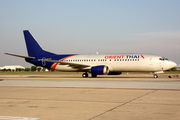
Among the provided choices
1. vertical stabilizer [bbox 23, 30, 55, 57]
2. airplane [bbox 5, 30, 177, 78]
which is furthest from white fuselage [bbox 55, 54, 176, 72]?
vertical stabilizer [bbox 23, 30, 55, 57]

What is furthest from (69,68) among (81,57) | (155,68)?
(155,68)

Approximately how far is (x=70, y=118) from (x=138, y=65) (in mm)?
28558

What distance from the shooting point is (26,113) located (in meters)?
8.10

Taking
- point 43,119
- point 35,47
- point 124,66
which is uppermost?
point 35,47

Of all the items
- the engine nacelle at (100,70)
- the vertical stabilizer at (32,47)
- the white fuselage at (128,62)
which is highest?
the vertical stabilizer at (32,47)

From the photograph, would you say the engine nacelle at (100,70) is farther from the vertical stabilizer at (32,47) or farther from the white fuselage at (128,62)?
the vertical stabilizer at (32,47)

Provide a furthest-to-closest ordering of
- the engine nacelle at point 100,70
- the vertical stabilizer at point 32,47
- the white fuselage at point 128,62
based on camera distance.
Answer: the vertical stabilizer at point 32,47 → the engine nacelle at point 100,70 → the white fuselage at point 128,62

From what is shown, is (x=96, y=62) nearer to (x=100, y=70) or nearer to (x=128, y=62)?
(x=100, y=70)

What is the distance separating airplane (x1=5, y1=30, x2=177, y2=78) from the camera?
34.3 meters

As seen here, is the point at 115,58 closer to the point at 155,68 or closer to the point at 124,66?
the point at 124,66

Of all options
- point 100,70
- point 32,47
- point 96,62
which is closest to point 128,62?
point 100,70

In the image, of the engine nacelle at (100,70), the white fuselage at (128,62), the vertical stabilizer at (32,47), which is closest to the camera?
the white fuselage at (128,62)

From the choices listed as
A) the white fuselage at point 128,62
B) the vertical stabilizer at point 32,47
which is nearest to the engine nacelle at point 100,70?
the white fuselage at point 128,62

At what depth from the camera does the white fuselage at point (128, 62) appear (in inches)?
1341
